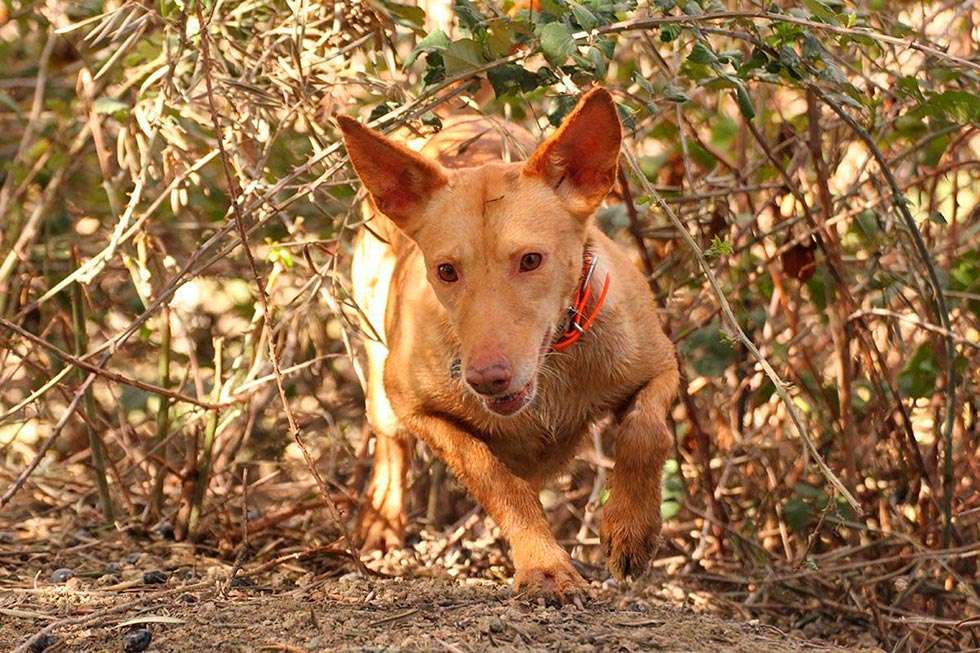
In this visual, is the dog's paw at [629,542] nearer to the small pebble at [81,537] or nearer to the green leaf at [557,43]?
the green leaf at [557,43]

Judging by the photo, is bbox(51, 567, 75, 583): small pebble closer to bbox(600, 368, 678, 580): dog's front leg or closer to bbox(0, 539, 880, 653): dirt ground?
bbox(0, 539, 880, 653): dirt ground

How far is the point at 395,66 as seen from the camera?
5602mm

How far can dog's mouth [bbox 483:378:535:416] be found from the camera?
389 cm

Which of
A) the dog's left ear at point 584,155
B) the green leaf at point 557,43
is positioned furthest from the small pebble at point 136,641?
the green leaf at point 557,43

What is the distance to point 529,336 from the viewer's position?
394cm

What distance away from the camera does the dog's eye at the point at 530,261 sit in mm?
4043

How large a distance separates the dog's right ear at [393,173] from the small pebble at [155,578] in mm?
1521

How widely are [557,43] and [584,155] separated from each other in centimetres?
34

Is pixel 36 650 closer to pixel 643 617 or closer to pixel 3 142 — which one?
pixel 643 617

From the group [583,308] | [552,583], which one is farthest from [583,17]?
[552,583]

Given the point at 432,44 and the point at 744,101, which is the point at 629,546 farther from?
the point at 432,44

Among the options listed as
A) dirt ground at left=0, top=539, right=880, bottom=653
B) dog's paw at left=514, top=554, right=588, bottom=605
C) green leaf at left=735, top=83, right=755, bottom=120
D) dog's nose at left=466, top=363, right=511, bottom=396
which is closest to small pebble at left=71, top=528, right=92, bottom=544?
dirt ground at left=0, top=539, right=880, bottom=653

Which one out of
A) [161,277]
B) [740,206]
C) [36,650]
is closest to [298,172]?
[161,277]

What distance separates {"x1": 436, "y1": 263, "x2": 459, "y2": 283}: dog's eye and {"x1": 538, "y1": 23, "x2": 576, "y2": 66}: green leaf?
0.66m
